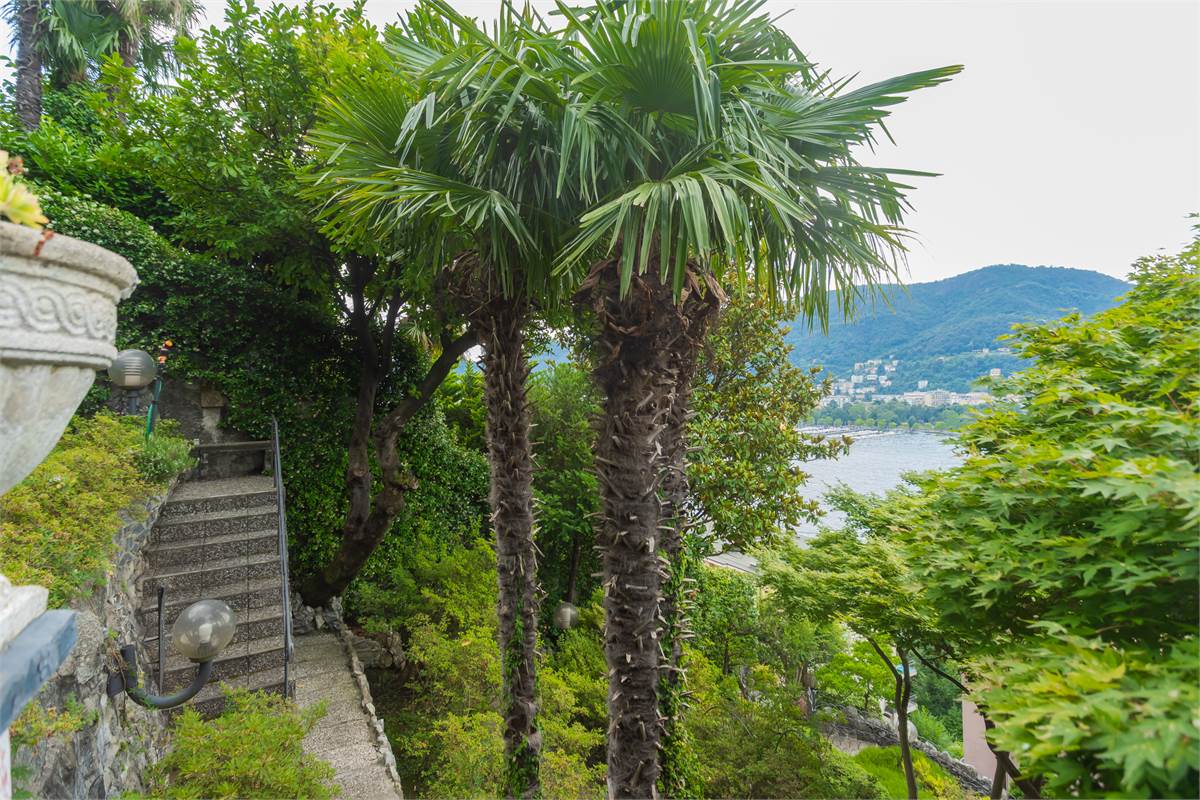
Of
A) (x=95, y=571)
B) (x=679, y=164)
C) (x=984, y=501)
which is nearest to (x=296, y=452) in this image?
(x=95, y=571)

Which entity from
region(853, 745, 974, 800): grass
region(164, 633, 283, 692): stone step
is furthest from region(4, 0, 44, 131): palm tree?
region(853, 745, 974, 800): grass

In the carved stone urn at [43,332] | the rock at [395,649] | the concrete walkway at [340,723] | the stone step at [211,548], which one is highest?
the carved stone urn at [43,332]

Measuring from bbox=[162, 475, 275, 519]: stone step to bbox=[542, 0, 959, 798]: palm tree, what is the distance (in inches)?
203

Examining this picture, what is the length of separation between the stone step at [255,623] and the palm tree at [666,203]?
3.92m

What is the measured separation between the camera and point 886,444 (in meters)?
8.94

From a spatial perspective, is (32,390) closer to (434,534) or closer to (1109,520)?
(1109,520)

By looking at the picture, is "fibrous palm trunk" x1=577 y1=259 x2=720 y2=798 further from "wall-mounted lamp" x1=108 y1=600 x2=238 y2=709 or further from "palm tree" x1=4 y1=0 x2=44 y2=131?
"palm tree" x1=4 y1=0 x2=44 y2=131

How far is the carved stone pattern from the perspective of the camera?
2.86ft

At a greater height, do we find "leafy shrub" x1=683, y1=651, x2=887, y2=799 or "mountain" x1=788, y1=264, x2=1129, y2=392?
"mountain" x1=788, y1=264, x2=1129, y2=392

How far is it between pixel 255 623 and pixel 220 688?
0.71 m

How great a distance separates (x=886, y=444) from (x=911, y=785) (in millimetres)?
5123

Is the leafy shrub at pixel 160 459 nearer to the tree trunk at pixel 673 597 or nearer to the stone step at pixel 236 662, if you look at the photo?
the stone step at pixel 236 662

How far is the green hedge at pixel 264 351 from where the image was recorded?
20.2 feet

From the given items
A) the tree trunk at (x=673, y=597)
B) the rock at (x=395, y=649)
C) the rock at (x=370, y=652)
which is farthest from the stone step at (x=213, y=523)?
the tree trunk at (x=673, y=597)
